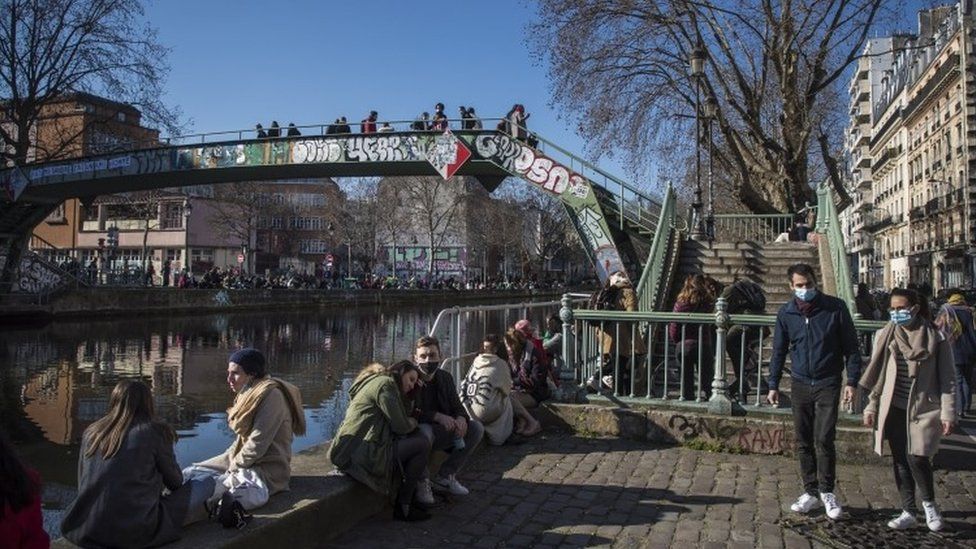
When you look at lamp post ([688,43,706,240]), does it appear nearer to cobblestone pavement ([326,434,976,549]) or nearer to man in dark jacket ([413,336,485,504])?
cobblestone pavement ([326,434,976,549])

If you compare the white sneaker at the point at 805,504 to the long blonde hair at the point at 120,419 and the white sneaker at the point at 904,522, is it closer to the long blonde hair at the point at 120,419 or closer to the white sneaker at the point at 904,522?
the white sneaker at the point at 904,522

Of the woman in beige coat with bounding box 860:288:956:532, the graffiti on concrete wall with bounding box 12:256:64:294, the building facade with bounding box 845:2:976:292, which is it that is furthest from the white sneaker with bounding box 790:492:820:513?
the graffiti on concrete wall with bounding box 12:256:64:294

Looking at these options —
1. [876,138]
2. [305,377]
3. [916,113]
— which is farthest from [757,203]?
[876,138]

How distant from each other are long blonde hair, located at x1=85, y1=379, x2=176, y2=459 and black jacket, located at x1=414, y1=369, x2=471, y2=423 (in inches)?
87.7

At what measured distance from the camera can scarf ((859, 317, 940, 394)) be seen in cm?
472

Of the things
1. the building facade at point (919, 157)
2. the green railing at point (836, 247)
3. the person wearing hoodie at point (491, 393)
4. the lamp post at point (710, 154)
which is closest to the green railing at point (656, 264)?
the green railing at point (836, 247)

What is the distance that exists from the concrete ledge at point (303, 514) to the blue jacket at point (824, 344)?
312cm

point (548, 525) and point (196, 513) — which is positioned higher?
point (196, 513)

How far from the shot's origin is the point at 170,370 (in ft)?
50.6

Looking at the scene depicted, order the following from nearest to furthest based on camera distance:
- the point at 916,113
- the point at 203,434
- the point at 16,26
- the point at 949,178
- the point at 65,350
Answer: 1. the point at 203,434
2. the point at 65,350
3. the point at 16,26
4. the point at 949,178
5. the point at 916,113

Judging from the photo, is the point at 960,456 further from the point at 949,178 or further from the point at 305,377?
the point at 949,178

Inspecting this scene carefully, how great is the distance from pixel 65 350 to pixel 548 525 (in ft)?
58.4

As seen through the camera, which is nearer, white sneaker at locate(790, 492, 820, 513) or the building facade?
white sneaker at locate(790, 492, 820, 513)

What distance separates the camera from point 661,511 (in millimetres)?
5152
